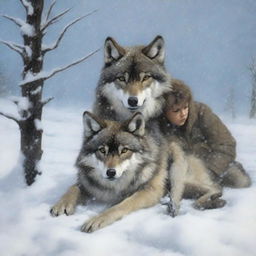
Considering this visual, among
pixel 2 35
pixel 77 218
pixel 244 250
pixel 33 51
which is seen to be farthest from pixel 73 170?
pixel 244 250

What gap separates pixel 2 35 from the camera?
2.21 meters

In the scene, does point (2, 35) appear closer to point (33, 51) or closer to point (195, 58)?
point (33, 51)

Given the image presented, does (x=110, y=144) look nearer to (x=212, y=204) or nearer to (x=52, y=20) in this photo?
(x=212, y=204)

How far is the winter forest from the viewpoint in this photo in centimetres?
212

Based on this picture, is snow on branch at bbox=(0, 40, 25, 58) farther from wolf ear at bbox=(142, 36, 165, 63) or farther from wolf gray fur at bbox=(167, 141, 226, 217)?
wolf gray fur at bbox=(167, 141, 226, 217)

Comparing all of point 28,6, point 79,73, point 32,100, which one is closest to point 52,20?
point 28,6

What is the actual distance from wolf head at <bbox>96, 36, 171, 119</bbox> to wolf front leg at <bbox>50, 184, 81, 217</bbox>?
44cm

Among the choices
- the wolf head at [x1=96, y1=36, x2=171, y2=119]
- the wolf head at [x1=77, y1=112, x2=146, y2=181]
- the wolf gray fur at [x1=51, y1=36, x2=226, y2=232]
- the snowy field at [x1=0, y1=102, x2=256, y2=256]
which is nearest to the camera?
the snowy field at [x1=0, y1=102, x2=256, y2=256]

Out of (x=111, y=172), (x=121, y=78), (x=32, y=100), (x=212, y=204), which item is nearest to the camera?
(x=111, y=172)

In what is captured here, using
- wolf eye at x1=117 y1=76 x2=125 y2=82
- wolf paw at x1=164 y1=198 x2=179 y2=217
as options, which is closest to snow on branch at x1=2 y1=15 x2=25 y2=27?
wolf eye at x1=117 y1=76 x2=125 y2=82

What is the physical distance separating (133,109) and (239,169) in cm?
66

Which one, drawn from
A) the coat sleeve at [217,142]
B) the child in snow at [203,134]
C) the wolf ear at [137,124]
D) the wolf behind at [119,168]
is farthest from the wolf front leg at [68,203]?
the coat sleeve at [217,142]

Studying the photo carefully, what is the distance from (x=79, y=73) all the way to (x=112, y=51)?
20 cm

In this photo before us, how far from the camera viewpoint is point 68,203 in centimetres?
195
